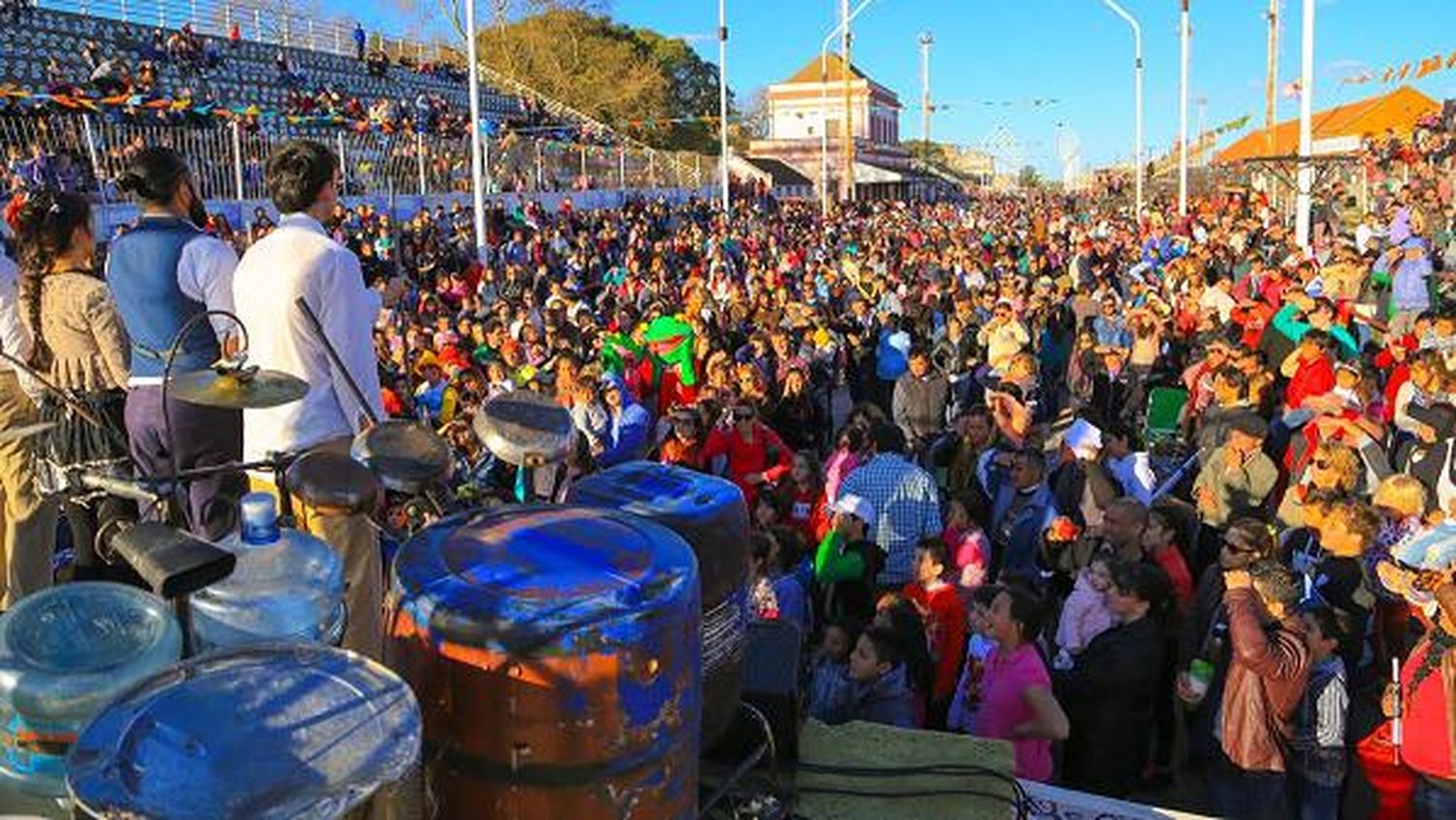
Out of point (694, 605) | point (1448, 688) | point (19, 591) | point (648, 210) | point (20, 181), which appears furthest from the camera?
point (648, 210)

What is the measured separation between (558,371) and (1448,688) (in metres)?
6.41

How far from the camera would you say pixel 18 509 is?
4.57m

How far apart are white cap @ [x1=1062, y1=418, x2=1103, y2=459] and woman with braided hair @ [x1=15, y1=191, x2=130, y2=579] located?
494cm

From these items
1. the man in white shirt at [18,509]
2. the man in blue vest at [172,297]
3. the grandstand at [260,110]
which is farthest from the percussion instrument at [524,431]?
the grandstand at [260,110]

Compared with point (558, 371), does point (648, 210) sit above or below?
above

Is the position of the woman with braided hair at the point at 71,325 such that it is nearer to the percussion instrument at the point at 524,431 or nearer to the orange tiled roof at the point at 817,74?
the percussion instrument at the point at 524,431

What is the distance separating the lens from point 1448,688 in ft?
13.0

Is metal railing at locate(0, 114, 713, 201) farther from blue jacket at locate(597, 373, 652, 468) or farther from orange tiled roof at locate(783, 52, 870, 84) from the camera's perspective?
orange tiled roof at locate(783, 52, 870, 84)

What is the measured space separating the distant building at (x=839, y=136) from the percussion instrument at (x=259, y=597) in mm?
68356

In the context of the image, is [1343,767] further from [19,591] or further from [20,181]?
[20,181]

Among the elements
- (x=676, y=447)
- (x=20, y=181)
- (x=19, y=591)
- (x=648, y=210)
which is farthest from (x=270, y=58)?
(x=19, y=591)

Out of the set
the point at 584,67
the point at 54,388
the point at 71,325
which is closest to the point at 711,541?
the point at 54,388

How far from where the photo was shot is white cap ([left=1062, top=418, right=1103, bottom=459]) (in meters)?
6.89

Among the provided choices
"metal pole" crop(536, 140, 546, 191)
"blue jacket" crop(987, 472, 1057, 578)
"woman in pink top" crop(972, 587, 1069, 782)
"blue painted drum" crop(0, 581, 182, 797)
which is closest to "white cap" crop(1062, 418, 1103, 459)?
"blue jacket" crop(987, 472, 1057, 578)
